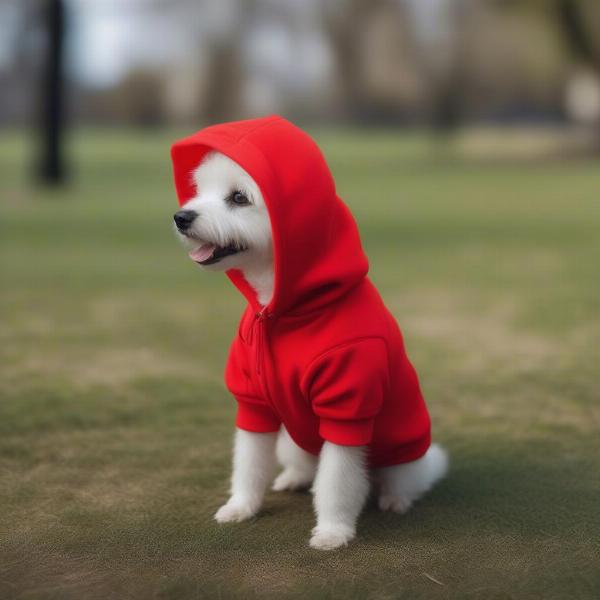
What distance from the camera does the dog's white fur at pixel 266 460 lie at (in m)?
2.45

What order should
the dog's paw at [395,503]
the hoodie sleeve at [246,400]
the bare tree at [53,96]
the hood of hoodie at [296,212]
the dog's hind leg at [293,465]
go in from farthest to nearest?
the bare tree at [53,96]
the dog's hind leg at [293,465]
the dog's paw at [395,503]
the hoodie sleeve at [246,400]
the hood of hoodie at [296,212]

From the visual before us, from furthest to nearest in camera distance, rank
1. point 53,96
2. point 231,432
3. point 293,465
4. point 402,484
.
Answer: point 53,96, point 231,432, point 293,465, point 402,484

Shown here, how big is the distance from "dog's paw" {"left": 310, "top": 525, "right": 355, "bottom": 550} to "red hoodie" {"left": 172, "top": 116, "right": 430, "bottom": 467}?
0.85 ft

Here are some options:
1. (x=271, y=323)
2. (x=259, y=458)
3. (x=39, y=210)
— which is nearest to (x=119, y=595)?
(x=259, y=458)

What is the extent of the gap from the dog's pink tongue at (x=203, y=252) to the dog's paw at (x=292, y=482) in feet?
2.96

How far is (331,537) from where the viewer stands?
2586 mm

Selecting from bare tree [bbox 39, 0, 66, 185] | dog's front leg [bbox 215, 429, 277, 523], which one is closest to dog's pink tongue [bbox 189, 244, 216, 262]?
dog's front leg [bbox 215, 429, 277, 523]

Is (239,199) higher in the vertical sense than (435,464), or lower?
higher

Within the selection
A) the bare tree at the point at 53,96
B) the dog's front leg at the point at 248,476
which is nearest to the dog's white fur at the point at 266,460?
the dog's front leg at the point at 248,476

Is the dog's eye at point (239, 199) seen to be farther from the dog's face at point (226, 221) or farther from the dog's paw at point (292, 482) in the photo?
the dog's paw at point (292, 482)

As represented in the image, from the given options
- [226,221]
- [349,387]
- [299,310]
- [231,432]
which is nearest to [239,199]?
[226,221]

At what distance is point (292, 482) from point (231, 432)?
26.0 inches

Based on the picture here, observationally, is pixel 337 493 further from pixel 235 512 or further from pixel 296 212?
pixel 296 212

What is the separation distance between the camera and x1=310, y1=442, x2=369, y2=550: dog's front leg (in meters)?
2.58
